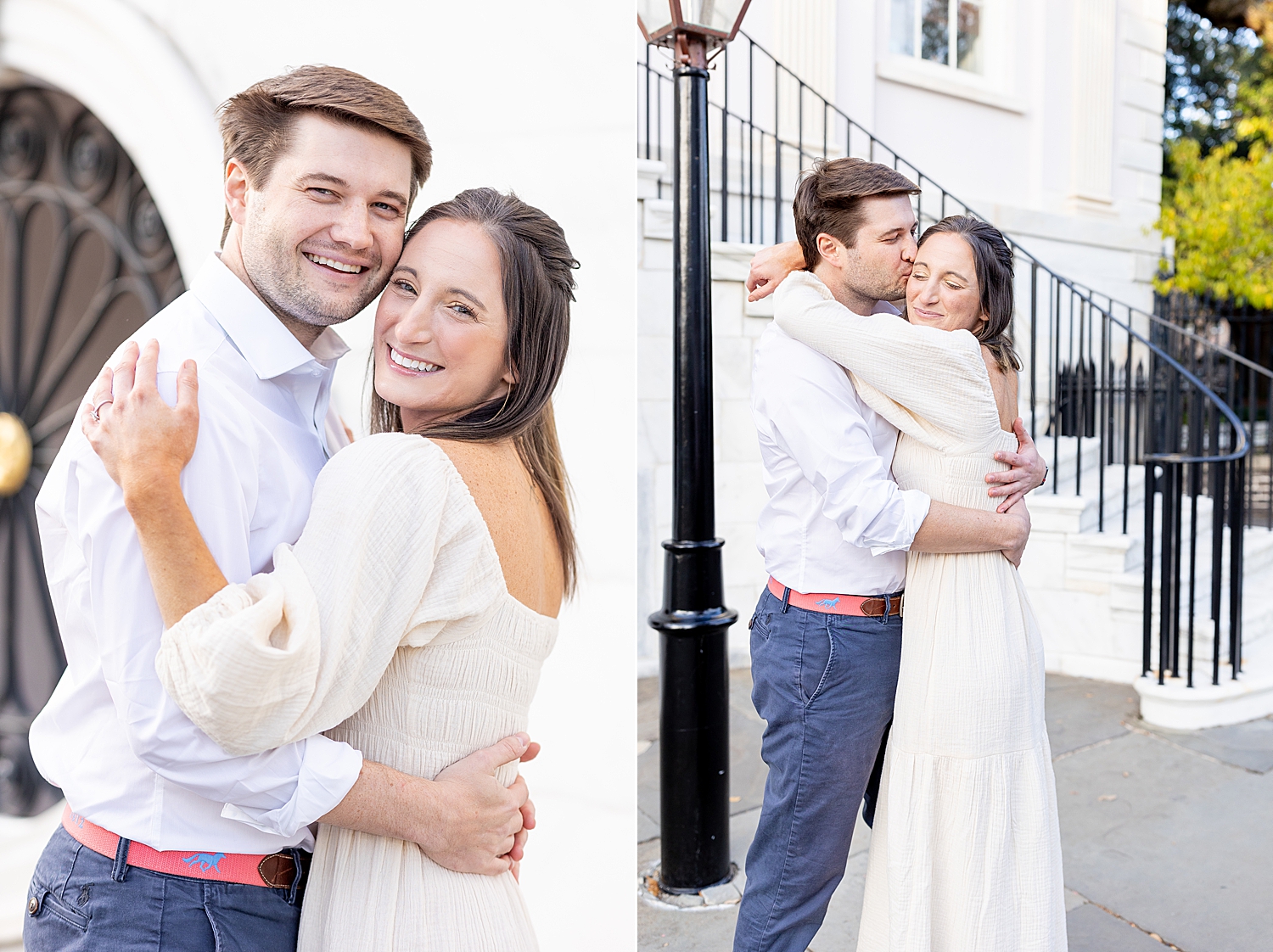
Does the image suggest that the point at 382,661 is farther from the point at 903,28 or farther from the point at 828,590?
the point at 903,28

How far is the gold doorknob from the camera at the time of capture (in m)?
2.41

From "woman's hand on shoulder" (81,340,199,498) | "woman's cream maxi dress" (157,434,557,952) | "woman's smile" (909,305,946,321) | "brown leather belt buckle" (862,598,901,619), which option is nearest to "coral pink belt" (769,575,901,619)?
"brown leather belt buckle" (862,598,901,619)

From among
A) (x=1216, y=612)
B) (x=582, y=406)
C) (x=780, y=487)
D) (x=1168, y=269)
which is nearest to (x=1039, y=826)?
(x=780, y=487)

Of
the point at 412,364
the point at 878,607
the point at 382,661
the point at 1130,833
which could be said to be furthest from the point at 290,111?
the point at 1130,833

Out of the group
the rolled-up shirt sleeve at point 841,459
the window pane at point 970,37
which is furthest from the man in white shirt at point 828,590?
the window pane at point 970,37

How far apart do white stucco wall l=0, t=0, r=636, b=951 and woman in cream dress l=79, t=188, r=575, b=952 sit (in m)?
0.56

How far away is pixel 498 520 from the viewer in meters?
1.26

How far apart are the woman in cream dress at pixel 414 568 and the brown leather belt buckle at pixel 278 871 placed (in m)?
0.04

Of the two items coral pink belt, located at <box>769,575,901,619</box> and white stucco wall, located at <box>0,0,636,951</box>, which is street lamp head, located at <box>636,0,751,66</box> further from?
coral pink belt, located at <box>769,575,901,619</box>

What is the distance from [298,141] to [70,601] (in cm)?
68

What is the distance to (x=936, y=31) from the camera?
328 inches

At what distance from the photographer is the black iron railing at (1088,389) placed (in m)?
4.61

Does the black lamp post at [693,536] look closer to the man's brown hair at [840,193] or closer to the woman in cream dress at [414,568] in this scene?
the man's brown hair at [840,193]

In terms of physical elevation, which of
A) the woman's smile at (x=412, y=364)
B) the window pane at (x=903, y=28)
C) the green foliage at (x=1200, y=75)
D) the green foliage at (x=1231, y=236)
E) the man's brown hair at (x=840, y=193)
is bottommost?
the woman's smile at (x=412, y=364)
